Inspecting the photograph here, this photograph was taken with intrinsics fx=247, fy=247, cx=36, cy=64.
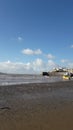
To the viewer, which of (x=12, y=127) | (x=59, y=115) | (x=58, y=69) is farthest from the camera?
(x=58, y=69)

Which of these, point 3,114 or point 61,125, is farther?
point 3,114

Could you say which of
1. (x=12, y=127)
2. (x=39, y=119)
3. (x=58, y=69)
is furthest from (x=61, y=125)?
(x=58, y=69)

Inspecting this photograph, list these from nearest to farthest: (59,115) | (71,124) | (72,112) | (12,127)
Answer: (12,127) < (71,124) < (59,115) < (72,112)

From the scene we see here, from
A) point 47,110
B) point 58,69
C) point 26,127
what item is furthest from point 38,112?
point 58,69

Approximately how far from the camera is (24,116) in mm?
10773

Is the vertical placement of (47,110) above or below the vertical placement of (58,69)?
below

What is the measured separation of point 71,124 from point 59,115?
5.41 ft

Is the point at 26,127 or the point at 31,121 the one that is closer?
the point at 26,127

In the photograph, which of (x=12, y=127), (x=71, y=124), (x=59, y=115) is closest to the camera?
(x=12, y=127)

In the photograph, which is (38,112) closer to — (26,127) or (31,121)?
(31,121)

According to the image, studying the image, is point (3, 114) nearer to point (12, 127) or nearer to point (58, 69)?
point (12, 127)

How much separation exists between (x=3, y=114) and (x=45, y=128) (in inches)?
102

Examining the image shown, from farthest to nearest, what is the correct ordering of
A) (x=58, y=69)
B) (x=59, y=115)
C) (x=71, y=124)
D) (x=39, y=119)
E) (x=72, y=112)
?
(x=58, y=69), (x=72, y=112), (x=59, y=115), (x=39, y=119), (x=71, y=124)

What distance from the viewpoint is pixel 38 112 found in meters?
11.7
